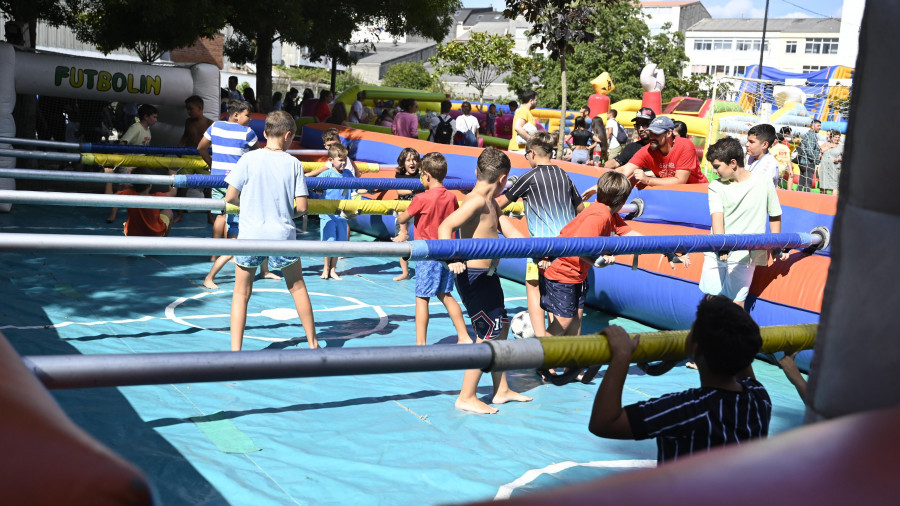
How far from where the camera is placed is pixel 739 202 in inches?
255

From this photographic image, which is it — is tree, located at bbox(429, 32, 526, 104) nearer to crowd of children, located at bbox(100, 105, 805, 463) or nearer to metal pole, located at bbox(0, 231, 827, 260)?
crowd of children, located at bbox(100, 105, 805, 463)

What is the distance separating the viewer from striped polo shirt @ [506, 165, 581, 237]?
6.68 meters

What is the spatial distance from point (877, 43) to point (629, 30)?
4508cm

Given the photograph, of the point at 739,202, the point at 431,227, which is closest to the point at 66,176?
the point at 431,227

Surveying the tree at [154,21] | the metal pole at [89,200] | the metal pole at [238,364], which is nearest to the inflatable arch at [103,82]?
the tree at [154,21]

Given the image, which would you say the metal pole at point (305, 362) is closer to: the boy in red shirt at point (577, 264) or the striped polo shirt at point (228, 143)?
the boy in red shirt at point (577, 264)

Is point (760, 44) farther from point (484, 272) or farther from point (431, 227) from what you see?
point (484, 272)

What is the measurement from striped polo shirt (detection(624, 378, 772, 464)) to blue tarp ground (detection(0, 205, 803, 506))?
1.73 meters

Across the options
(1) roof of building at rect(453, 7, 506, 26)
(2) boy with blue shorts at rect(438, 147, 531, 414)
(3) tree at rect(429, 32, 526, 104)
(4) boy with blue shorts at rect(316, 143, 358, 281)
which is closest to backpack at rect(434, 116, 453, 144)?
(4) boy with blue shorts at rect(316, 143, 358, 281)

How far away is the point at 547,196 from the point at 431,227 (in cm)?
97

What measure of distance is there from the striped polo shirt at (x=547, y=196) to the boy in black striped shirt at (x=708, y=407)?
13.3 ft

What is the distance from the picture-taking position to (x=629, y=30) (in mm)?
44219

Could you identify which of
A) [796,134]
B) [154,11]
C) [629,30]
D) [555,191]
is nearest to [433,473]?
[555,191]

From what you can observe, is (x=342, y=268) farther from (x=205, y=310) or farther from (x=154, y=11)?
(x=154, y=11)
